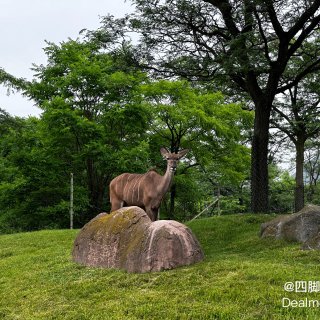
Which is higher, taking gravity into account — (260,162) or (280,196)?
(280,196)

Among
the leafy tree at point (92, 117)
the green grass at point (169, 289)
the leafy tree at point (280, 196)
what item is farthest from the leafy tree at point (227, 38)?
the leafy tree at point (280, 196)

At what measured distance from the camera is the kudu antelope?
7898 millimetres

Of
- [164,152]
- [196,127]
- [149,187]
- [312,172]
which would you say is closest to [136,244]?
[149,187]

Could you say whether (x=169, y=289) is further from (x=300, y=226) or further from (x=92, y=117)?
(x=92, y=117)

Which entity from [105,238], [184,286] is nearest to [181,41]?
[105,238]

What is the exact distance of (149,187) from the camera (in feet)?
26.5

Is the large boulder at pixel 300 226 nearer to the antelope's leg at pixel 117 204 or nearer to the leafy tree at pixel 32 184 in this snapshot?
the antelope's leg at pixel 117 204

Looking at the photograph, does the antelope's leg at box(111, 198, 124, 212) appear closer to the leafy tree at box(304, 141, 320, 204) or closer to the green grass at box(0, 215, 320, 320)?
the green grass at box(0, 215, 320, 320)

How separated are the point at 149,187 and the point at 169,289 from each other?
3.15 meters

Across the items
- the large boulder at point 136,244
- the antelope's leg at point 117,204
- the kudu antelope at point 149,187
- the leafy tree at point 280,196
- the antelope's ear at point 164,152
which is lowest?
the large boulder at point 136,244

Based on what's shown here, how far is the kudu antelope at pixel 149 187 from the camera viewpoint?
7898 millimetres

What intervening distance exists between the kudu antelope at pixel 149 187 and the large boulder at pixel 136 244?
3.21ft

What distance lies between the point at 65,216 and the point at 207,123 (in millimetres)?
6370

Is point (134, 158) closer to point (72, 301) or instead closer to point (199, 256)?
point (199, 256)
